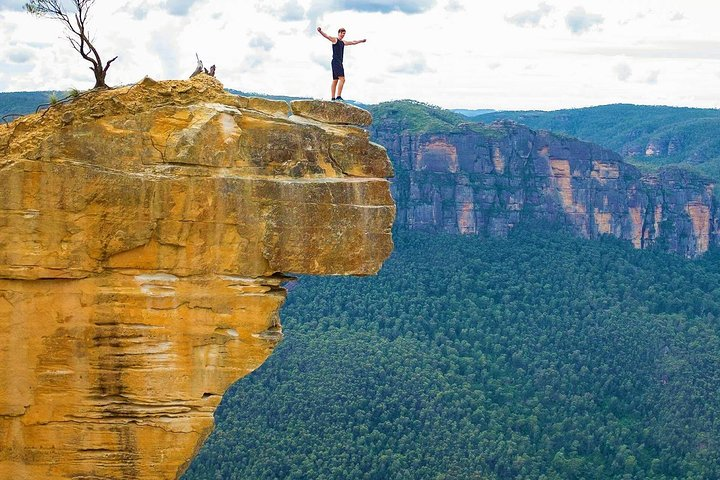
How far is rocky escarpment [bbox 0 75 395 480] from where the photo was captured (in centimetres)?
1490

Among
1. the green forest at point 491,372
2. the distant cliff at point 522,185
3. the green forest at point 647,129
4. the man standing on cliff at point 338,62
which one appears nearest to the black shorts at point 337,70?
the man standing on cliff at point 338,62

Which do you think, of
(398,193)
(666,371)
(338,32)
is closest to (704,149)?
(398,193)

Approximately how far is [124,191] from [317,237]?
3.02 meters

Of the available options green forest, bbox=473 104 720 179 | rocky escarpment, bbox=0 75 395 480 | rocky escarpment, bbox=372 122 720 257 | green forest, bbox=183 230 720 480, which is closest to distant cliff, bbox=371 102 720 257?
rocky escarpment, bbox=372 122 720 257

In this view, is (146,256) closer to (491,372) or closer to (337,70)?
(337,70)

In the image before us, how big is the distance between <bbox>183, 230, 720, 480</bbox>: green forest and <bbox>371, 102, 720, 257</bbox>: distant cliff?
203cm

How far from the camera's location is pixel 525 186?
103 meters

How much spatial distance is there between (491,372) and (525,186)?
1143 inches

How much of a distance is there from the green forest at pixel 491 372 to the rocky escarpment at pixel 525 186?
6.67ft

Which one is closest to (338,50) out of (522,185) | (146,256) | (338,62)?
(338,62)

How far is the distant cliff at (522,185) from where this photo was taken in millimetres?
99812

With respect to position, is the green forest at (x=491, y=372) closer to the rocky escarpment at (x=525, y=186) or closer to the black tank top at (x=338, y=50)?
the rocky escarpment at (x=525, y=186)

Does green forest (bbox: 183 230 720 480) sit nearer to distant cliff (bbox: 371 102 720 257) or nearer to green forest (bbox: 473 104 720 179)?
distant cliff (bbox: 371 102 720 257)

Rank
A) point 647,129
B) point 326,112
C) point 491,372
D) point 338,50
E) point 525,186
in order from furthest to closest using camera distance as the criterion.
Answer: point 647,129
point 525,186
point 491,372
point 338,50
point 326,112
